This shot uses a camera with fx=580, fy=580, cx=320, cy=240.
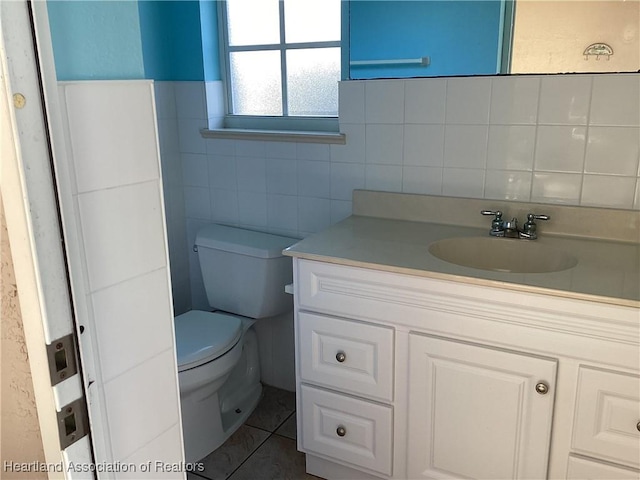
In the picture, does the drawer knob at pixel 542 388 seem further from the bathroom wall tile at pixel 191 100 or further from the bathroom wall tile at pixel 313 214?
the bathroom wall tile at pixel 191 100

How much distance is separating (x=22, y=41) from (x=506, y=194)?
5.27 ft

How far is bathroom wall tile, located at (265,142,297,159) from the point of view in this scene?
7.32ft

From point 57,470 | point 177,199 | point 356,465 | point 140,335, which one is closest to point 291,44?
point 177,199

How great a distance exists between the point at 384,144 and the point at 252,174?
58cm

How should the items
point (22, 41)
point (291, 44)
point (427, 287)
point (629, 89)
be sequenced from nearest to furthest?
point (22, 41) < point (427, 287) < point (629, 89) < point (291, 44)

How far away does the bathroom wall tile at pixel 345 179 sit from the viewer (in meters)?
2.13

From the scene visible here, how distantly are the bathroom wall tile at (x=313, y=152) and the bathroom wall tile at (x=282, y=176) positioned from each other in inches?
1.8

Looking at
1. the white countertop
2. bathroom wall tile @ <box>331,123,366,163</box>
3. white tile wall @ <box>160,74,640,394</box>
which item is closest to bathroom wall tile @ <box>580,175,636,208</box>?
white tile wall @ <box>160,74,640,394</box>

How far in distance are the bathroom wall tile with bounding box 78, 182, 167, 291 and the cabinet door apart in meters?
1.00

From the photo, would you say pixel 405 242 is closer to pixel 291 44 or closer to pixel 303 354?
pixel 303 354

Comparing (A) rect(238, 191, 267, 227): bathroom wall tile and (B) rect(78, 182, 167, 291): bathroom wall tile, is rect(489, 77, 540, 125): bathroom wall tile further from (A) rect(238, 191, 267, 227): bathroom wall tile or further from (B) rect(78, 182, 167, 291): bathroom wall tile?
(B) rect(78, 182, 167, 291): bathroom wall tile

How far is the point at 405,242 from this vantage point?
180cm

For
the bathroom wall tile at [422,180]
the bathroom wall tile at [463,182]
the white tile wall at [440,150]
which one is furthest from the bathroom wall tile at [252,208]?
the bathroom wall tile at [463,182]

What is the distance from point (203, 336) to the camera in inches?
82.7
